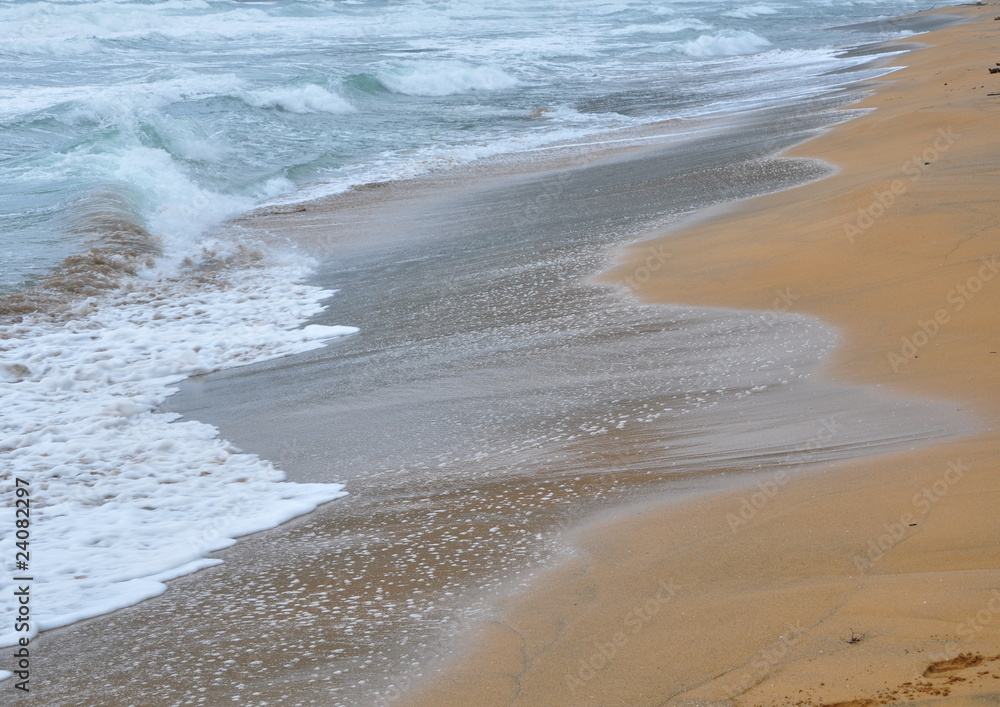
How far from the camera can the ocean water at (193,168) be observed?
470 cm

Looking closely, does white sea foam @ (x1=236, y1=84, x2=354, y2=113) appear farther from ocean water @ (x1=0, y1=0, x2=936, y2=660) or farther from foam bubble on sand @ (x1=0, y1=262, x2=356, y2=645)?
foam bubble on sand @ (x1=0, y1=262, x2=356, y2=645)

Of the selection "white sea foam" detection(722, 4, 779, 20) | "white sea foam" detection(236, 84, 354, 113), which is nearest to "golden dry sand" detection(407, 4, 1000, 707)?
"white sea foam" detection(236, 84, 354, 113)

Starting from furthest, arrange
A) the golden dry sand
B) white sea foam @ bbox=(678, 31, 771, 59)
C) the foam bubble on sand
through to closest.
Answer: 1. white sea foam @ bbox=(678, 31, 771, 59)
2. the foam bubble on sand
3. the golden dry sand

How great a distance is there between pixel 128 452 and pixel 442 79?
23.3 meters

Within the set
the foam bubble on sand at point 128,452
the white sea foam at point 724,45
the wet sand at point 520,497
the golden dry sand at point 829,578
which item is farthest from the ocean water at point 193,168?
the golden dry sand at point 829,578

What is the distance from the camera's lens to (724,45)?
1416 inches

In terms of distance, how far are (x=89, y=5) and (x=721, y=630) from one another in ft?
158

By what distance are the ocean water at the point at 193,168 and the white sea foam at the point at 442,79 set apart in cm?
9

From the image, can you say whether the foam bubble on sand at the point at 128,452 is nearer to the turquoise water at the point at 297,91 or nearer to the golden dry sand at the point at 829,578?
the golden dry sand at the point at 829,578

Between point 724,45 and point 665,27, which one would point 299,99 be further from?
point 665,27

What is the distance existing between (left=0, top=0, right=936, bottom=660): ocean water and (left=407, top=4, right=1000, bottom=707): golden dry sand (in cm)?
177

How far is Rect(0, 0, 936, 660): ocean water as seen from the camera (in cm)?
470

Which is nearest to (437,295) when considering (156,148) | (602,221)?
(602,221)

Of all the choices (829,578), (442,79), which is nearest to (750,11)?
(442,79)
